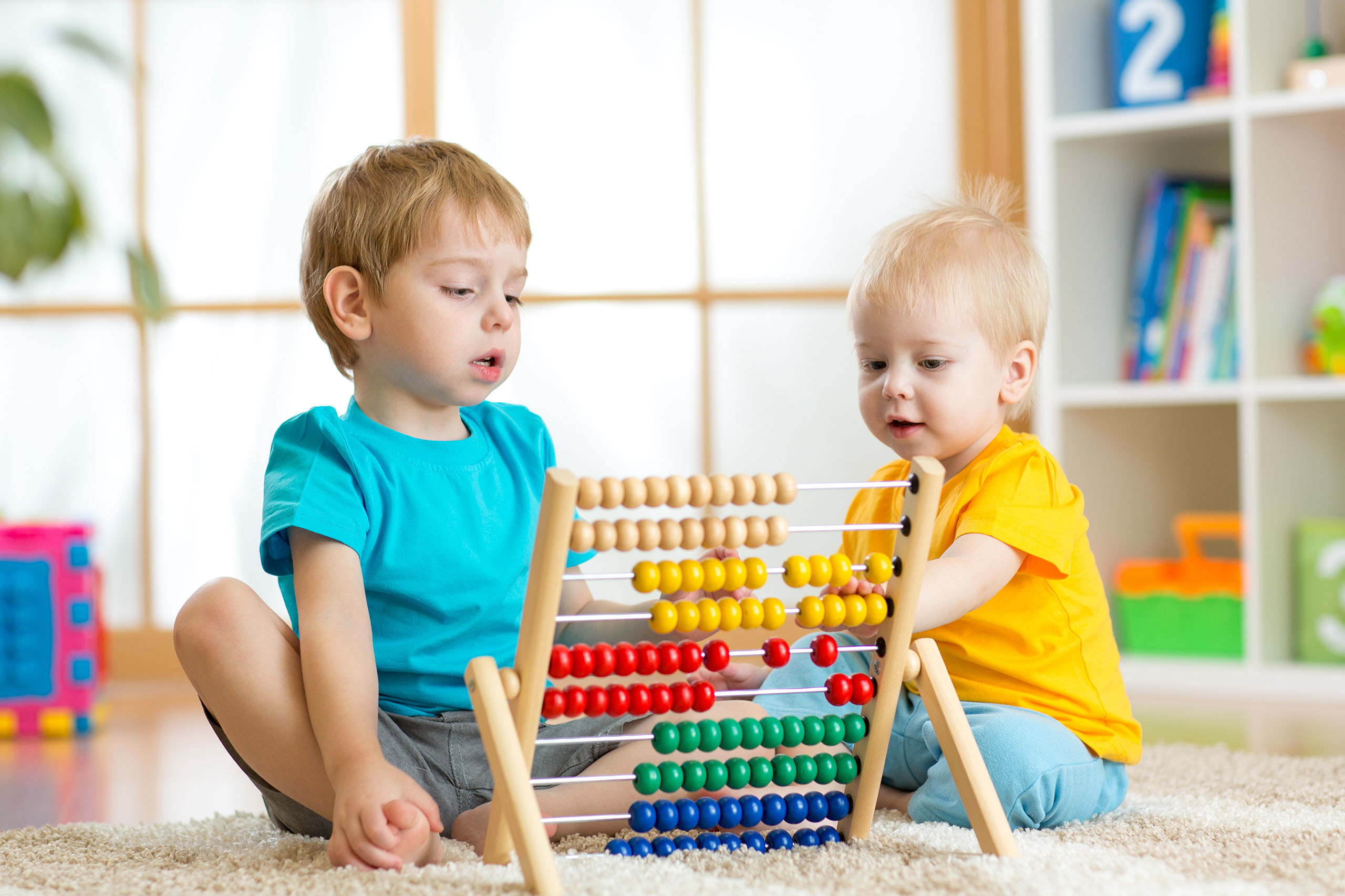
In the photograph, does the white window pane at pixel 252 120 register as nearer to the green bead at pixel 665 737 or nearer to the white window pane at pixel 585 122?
the white window pane at pixel 585 122

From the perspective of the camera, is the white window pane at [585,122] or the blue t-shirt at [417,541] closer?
the blue t-shirt at [417,541]

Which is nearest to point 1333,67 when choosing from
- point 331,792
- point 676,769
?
point 676,769

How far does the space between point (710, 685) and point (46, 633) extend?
4.21ft

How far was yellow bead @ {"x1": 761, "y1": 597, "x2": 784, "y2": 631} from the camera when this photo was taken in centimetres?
92

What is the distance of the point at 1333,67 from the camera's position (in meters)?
2.01

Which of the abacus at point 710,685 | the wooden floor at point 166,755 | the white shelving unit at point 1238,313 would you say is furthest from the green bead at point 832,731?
the white shelving unit at point 1238,313

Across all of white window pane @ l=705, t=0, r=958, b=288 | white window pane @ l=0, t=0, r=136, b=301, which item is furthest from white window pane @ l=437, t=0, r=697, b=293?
white window pane @ l=0, t=0, r=136, b=301

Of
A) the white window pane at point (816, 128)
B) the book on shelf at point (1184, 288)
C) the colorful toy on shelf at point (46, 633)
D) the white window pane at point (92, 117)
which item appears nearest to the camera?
the colorful toy on shelf at point (46, 633)

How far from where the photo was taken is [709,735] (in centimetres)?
96

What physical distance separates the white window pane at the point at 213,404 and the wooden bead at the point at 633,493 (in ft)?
5.25

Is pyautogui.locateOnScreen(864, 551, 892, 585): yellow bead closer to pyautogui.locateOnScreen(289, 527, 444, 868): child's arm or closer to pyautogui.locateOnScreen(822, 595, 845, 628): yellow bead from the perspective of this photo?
pyautogui.locateOnScreen(822, 595, 845, 628): yellow bead

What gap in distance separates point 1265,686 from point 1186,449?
1.74 ft

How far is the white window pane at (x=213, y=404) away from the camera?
7.73ft

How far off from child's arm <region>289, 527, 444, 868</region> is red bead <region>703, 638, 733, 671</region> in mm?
224
